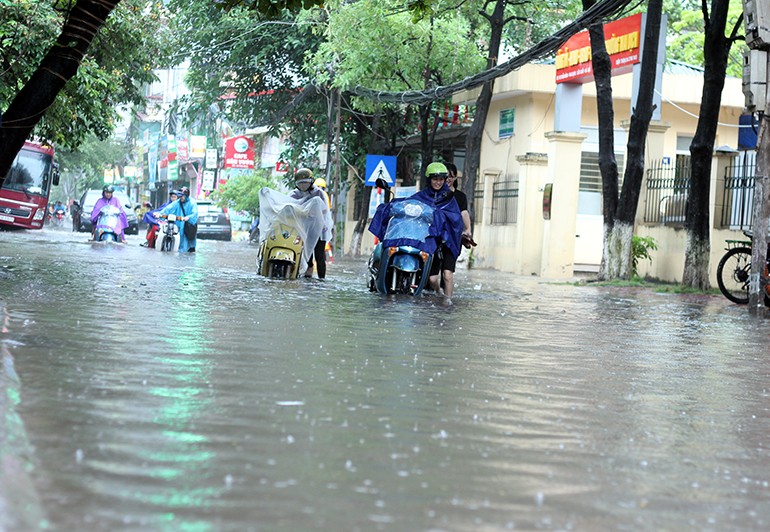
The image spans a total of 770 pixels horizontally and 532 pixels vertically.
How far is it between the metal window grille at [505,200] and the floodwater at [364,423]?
17628mm

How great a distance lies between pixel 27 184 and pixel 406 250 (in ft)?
88.7

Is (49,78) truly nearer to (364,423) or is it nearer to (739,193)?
(364,423)

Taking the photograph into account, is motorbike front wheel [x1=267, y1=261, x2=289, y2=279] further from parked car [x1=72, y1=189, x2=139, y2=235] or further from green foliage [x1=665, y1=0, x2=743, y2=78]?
parked car [x1=72, y1=189, x2=139, y2=235]

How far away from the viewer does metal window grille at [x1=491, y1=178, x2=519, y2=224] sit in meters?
29.9

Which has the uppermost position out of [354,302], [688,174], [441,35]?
[441,35]

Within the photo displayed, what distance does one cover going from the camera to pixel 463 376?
7770 mm

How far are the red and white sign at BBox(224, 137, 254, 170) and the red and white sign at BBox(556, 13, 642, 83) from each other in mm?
39762

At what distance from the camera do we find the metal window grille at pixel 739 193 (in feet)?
70.0

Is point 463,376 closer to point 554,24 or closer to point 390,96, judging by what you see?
point 390,96

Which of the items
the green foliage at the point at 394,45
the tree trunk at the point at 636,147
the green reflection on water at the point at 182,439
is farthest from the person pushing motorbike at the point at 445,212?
the green foliage at the point at 394,45

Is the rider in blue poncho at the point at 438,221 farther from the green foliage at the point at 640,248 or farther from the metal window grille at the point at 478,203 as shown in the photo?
the metal window grille at the point at 478,203

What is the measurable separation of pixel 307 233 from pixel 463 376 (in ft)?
37.3

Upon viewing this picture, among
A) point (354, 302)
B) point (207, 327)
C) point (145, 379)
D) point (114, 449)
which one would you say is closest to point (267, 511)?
point (114, 449)

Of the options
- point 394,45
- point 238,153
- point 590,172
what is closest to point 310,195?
point 394,45
